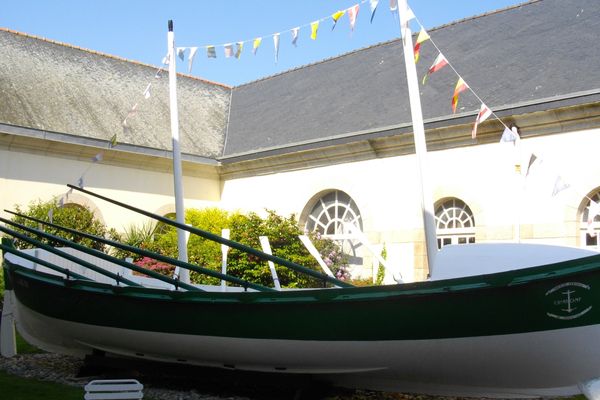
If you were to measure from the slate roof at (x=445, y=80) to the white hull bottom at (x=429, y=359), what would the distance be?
7.65m

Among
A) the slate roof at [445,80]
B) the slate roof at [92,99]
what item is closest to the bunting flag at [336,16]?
the slate roof at [445,80]

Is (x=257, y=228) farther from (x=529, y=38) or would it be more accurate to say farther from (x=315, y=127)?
(x=529, y=38)

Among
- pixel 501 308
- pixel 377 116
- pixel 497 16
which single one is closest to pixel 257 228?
pixel 377 116

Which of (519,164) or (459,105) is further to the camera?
(459,105)

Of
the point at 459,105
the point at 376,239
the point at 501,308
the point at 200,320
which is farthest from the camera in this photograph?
the point at 376,239

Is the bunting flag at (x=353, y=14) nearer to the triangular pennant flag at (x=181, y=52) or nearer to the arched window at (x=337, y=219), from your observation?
the triangular pennant flag at (x=181, y=52)

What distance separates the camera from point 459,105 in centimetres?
1388

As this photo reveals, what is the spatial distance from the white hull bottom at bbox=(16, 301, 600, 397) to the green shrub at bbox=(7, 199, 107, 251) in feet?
27.1

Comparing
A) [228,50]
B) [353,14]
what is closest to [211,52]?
[228,50]

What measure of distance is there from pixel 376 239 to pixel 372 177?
4.40 feet

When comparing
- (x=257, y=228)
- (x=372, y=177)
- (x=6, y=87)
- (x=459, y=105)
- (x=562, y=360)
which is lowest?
(x=562, y=360)

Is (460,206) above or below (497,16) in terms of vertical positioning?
below

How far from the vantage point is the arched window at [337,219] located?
1542cm

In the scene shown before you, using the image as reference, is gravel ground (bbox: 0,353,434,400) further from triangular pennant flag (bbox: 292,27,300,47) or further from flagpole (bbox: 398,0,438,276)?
triangular pennant flag (bbox: 292,27,300,47)
